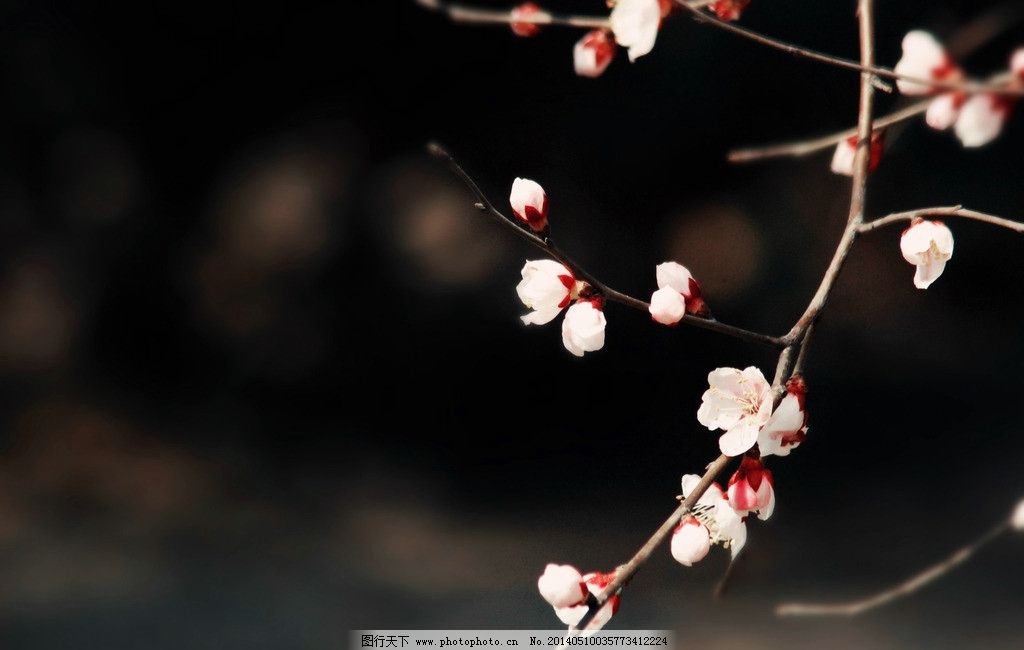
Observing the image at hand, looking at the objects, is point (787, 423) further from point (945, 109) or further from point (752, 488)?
point (945, 109)

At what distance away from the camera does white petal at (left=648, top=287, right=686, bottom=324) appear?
56 centimetres

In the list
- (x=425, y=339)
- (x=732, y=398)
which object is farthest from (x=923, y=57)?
(x=425, y=339)

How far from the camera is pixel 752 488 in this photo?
1.86 ft

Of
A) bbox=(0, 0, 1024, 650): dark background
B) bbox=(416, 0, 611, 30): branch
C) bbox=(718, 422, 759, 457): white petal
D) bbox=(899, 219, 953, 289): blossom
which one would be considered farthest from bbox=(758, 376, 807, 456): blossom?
bbox=(0, 0, 1024, 650): dark background

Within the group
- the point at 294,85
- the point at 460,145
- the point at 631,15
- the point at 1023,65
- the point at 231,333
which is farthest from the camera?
the point at 231,333

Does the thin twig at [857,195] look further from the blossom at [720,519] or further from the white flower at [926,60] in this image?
the blossom at [720,519]

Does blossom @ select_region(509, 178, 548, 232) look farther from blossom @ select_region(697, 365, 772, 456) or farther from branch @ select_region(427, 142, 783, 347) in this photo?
blossom @ select_region(697, 365, 772, 456)

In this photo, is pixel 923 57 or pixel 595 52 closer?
pixel 923 57

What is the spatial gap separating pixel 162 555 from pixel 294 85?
1.03m

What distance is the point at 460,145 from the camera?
6.57 feet

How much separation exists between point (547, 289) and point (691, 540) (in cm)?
17

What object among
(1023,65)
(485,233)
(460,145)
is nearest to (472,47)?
(460,145)

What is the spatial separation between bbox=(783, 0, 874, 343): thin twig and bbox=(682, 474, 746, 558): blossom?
0.12 metres

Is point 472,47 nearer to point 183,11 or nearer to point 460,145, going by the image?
point 460,145
